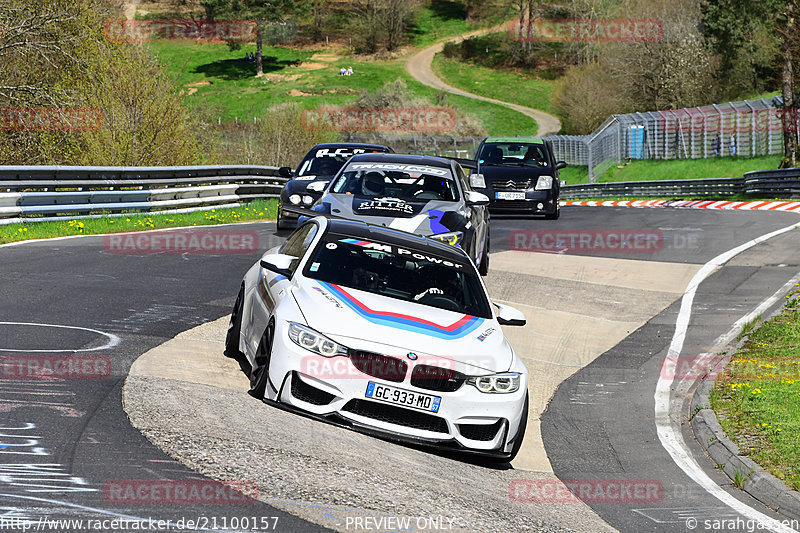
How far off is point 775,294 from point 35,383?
37.5 feet

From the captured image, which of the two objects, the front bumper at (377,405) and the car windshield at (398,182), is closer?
the front bumper at (377,405)

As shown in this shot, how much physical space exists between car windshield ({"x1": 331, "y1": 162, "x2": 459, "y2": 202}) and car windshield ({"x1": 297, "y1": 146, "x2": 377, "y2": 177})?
531 cm

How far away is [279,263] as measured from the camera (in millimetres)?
8203

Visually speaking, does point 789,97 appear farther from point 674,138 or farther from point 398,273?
point 398,273

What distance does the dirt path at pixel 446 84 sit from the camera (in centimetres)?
9219

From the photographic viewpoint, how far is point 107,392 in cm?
741

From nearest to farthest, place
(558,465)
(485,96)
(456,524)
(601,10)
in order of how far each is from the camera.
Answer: (456,524), (558,465), (485,96), (601,10)

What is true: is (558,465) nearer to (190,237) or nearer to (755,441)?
(755,441)

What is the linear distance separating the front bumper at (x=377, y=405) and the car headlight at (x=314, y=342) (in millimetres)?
40

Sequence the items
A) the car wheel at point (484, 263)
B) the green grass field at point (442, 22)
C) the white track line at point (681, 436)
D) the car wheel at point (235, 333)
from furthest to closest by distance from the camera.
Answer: the green grass field at point (442, 22) < the car wheel at point (484, 263) < the car wheel at point (235, 333) < the white track line at point (681, 436)

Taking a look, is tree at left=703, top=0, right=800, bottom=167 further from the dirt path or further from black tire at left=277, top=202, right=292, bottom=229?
black tire at left=277, top=202, right=292, bottom=229

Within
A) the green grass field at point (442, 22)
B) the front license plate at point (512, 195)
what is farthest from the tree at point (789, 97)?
the green grass field at point (442, 22)

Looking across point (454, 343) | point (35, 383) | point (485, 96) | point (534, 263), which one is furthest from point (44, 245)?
point (485, 96)

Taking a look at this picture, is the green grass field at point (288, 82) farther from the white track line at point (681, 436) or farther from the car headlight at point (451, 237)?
the white track line at point (681, 436)
